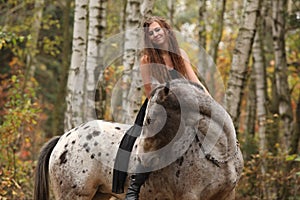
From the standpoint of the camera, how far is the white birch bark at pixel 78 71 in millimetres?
8312

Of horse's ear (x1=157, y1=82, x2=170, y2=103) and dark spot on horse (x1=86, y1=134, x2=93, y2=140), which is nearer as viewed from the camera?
horse's ear (x1=157, y1=82, x2=170, y2=103)

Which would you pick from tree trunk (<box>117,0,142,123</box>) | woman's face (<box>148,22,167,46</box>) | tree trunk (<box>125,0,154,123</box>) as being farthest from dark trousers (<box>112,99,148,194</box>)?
tree trunk (<box>117,0,142,123</box>)

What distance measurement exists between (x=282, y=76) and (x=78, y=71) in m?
4.02

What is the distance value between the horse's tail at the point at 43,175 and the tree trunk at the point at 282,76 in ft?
18.0

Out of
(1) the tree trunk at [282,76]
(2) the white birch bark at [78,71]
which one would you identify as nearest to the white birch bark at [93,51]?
(2) the white birch bark at [78,71]

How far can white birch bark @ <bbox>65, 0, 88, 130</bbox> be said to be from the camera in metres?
8.31

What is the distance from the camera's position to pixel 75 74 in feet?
28.1

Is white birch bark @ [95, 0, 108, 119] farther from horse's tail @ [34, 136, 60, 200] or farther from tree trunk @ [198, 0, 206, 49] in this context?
tree trunk @ [198, 0, 206, 49]

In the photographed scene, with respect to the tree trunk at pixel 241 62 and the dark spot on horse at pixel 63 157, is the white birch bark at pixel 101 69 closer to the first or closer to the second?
the tree trunk at pixel 241 62

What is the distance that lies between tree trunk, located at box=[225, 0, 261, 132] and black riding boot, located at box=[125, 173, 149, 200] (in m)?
3.67

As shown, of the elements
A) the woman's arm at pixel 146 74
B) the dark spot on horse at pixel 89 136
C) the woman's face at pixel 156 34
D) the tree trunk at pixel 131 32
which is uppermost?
the tree trunk at pixel 131 32

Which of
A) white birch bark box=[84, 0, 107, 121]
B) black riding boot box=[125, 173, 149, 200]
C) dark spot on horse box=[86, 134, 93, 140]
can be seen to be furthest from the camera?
white birch bark box=[84, 0, 107, 121]

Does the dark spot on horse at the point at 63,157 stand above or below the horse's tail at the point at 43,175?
above

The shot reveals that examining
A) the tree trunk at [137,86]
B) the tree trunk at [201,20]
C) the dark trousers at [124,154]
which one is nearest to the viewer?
the dark trousers at [124,154]
